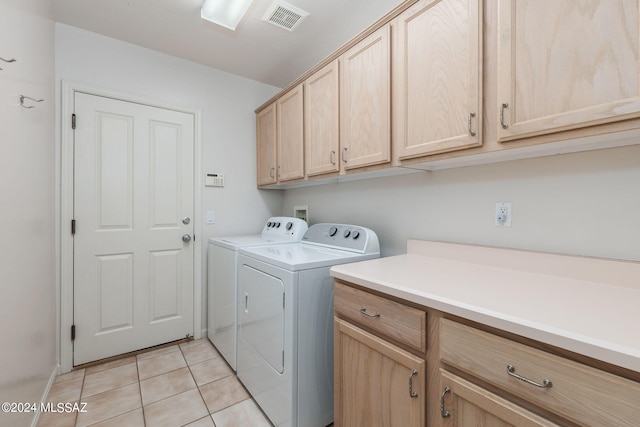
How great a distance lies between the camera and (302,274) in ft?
4.44

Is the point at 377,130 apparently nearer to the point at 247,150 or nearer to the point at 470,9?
the point at 470,9

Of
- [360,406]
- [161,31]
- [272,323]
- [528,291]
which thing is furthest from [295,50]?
[360,406]

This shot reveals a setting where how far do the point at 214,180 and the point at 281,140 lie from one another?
A: 79cm

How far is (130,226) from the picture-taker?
2.21 metres

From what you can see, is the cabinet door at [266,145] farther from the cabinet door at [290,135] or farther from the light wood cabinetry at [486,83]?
the light wood cabinetry at [486,83]

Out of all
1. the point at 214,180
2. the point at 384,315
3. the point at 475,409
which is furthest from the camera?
the point at 214,180

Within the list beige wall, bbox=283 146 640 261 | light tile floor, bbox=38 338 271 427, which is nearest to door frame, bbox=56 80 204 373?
light tile floor, bbox=38 338 271 427

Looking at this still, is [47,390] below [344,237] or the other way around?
below

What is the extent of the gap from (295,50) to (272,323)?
216cm

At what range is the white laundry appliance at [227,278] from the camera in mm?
1955

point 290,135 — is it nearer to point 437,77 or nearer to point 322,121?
point 322,121

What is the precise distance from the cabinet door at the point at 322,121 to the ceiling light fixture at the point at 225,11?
1.95ft

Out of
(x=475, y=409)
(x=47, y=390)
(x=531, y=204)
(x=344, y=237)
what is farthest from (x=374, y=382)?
(x=47, y=390)

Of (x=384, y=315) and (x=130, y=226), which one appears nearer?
(x=384, y=315)
